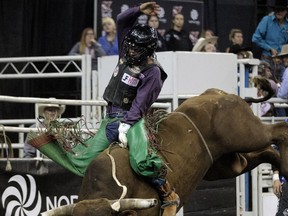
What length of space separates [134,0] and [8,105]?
2.45 metres

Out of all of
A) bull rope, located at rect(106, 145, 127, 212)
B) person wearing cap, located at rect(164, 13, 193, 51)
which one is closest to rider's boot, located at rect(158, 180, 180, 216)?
bull rope, located at rect(106, 145, 127, 212)

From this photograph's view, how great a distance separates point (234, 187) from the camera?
10492mm

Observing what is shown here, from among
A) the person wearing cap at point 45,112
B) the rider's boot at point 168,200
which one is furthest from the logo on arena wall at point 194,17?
the rider's boot at point 168,200

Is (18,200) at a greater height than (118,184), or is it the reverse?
(118,184)

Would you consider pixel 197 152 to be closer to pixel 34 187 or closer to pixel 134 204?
pixel 134 204

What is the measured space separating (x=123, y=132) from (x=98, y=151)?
367mm

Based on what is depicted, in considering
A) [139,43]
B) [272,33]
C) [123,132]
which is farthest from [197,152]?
[272,33]

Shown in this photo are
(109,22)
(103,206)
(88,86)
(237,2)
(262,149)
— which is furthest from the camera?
(237,2)

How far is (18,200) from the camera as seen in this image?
933 cm

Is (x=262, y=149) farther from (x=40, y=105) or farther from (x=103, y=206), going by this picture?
(x=40, y=105)

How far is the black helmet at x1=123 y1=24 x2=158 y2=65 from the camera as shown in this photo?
7.97 metres

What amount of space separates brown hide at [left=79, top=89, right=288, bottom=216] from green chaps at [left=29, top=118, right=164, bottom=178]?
0.45 ft

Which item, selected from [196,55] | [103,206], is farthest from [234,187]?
[103,206]

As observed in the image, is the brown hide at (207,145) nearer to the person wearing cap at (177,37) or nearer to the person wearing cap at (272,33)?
the person wearing cap at (177,37)
